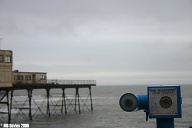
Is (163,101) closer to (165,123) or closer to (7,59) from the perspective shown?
(165,123)

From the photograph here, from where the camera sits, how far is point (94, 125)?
41.8 m

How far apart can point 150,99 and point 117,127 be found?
108 ft

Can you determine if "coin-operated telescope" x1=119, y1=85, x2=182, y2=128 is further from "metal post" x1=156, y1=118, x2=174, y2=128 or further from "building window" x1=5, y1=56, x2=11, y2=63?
"building window" x1=5, y1=56, x2=11, y2=63

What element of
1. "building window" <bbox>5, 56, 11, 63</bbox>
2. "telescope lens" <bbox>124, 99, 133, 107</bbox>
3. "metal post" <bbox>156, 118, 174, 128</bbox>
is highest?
"building window" <bbox>5, 56, 11, 63</bbox>

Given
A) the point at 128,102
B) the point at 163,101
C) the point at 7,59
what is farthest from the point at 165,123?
the point at 7,59

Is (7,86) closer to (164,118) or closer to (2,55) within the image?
(2,55)

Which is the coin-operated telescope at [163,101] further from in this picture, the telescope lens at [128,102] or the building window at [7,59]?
the building window at [7,59]

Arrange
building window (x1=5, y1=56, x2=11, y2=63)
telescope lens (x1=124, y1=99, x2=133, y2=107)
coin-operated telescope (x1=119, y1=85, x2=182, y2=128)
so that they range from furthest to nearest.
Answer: building window (x1=5, y1=56, x2=11, y2=63)
telescope lens (x1=124, y1=99, x2=133, y2=107)
coin-operated telescope (x1=119, y1=85, x2=182, y2=128)

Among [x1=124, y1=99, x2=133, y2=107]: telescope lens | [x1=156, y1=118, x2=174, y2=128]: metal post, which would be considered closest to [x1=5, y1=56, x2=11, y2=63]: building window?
[x1=124, y1=99, x2=133, y2=107]: telescope lens

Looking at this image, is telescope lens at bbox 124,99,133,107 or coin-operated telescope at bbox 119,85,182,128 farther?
telescope lens at bbox 124,99,133,107

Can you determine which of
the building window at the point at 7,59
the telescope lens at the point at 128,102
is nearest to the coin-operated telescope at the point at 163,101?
the telescope lens at the point at 128,102

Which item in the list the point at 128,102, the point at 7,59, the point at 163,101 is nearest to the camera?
the point at 163,101

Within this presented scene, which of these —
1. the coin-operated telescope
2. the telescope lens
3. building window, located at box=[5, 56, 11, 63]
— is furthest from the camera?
building window, located at box=[5, 56, 11, 63]

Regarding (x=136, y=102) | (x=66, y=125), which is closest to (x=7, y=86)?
(x=66, y=125)
